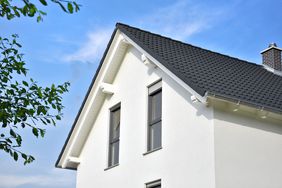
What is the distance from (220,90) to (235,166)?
5.93ft

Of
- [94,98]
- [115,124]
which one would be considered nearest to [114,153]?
[115,124]

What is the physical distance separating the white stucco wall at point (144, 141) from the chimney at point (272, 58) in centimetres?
573

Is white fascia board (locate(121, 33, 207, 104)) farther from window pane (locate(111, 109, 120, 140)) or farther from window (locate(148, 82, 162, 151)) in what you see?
window pane (locate(111, 109, 120, 140))

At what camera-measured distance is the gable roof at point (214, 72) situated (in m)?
12.7

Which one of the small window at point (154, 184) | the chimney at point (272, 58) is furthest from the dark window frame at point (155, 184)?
the chimney at point (272, 58)

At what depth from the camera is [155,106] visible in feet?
49.8

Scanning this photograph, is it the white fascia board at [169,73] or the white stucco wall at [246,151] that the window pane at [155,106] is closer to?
the white fascia board at [169,73]

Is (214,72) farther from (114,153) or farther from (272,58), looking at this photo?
(272,58)

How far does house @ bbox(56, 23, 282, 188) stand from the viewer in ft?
40.1

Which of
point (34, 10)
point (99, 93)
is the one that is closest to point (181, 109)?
point (99, 93)

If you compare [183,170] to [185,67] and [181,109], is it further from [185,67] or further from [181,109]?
[185,67]

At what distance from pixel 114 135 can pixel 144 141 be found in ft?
7.86

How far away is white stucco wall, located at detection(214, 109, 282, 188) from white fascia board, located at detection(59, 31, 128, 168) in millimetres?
5520

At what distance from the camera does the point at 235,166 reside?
1209 cm
